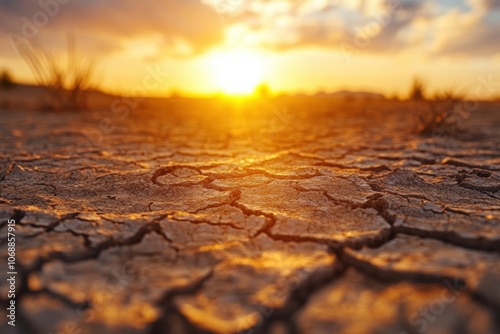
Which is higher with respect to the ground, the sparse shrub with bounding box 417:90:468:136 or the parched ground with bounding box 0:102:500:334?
the sparse shrub with bounding box 417:90:468:136

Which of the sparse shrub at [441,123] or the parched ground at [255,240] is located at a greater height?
the sparse shrub at [441,123]

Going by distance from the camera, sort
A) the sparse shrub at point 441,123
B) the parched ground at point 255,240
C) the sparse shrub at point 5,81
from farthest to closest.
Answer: the sparse shrub at point 5,81 < the sparse shrub at point 441,123 < the parched ground at point 255,240

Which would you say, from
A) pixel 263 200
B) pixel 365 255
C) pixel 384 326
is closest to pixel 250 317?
pixel 384 326

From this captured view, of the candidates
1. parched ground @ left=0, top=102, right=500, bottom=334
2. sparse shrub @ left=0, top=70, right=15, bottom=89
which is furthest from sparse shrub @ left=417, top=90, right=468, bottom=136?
sparse shrub @ left=0, top=70, right=15, bottom=89

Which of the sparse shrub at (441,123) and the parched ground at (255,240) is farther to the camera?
the sparse shrub at (441,123)

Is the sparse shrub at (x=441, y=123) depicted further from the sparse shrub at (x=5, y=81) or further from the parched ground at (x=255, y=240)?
the sparse shrub at (x=5, y=81)

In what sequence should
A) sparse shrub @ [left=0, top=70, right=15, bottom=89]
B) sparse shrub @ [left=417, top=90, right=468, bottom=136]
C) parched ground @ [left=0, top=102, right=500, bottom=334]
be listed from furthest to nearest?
sparse shrub @ [left=0, top=70, right=15, bottom=89]
sparse shrub @ [left=417, top=90, right=468, bottom=136]
parched ground @ [left=0, top=102, right=500, bottom=334]

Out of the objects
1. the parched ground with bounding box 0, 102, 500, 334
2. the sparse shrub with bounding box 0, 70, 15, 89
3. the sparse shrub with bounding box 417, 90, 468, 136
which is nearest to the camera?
the parched ground with bounding box 0, 102, 500, 334

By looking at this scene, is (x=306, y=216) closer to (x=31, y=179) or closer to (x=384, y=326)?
(x=384, y=326)

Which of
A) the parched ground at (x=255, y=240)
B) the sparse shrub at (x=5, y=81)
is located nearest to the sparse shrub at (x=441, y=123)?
the parched ground at (x=255, y=240)

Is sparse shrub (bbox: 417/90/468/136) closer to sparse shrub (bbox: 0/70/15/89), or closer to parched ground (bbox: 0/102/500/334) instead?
parched ground (bbox: 0/102/500/334)
